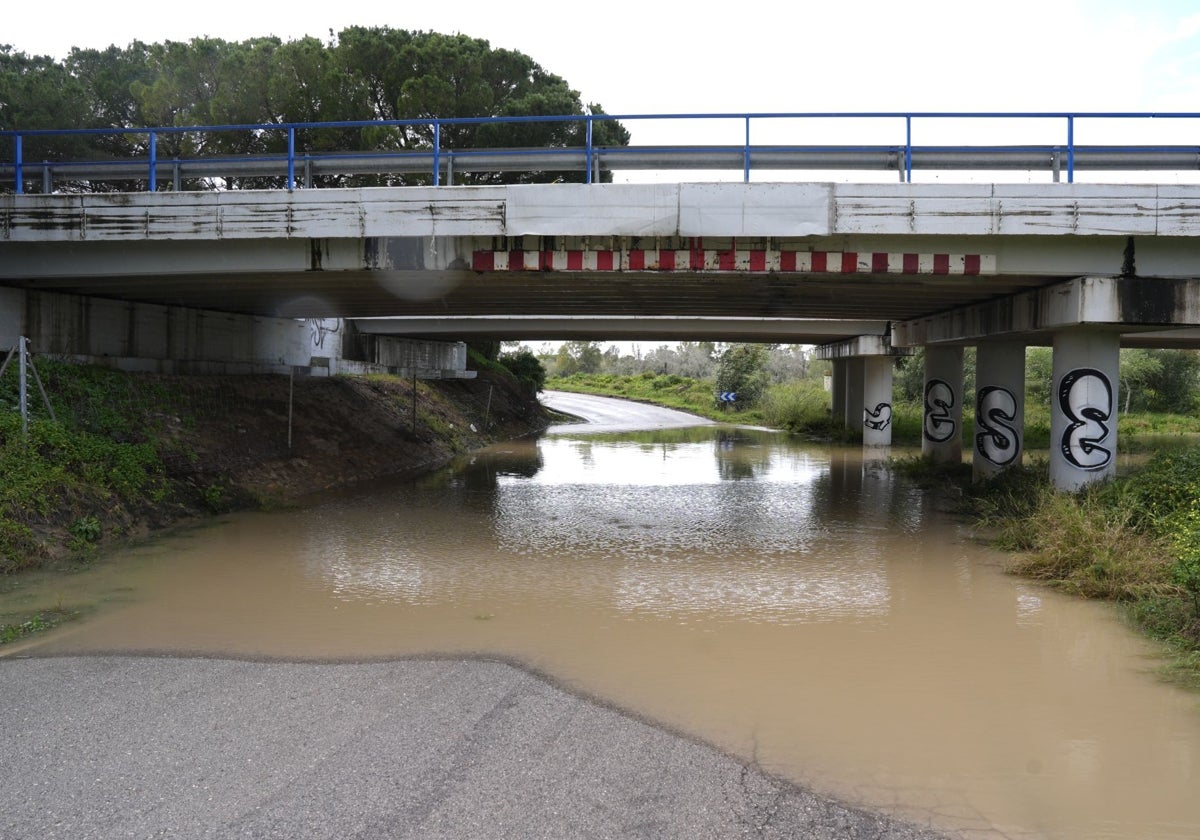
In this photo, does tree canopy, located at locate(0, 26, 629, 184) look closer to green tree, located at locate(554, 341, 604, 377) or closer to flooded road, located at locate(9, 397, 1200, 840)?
flooded road, located at locate(9, 397, 1200, 840)

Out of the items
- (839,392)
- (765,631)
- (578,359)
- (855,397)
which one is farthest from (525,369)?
(578,359)

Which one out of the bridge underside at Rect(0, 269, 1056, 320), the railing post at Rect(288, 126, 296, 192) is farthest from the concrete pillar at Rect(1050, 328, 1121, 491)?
the railing post at Rect(288, 126, 296, 192)

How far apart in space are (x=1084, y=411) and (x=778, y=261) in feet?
17.1

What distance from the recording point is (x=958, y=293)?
595 inches

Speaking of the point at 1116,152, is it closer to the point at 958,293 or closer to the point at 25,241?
the point at 958,293

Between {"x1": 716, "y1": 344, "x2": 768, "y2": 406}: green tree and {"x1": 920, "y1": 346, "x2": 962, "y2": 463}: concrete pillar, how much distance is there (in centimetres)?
2900

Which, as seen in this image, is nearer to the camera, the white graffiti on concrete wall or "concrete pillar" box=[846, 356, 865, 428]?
the white graffiti on concrete wall

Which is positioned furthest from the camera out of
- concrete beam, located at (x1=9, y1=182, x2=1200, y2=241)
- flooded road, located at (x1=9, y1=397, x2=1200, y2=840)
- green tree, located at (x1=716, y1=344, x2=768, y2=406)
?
green tree, located at (x1=716, y1=344, x2=768, y2=406)

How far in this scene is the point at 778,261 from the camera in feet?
38.3

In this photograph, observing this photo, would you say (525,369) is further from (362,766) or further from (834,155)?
(362,766)

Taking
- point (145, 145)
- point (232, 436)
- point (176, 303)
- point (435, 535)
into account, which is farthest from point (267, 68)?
point (435, 535)

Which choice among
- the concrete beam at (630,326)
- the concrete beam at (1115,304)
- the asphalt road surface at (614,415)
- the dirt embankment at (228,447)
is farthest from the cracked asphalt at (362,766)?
the asphalt road surface at (614,415)

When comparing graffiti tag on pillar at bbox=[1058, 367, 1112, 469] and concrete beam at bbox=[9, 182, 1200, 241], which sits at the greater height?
concrete beam at bbox=[9, 182, 1200, 241]

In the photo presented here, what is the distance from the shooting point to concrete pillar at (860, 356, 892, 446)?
2978 cm
